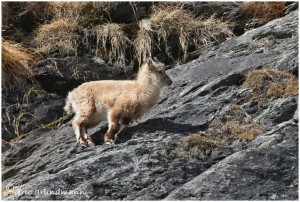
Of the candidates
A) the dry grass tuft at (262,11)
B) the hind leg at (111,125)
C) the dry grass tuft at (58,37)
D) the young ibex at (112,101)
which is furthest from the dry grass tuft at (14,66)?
the dry grass tuft at (262,11)

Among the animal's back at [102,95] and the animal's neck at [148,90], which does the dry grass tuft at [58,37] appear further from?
the animal's neck at [148,90]

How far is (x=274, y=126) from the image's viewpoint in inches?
402

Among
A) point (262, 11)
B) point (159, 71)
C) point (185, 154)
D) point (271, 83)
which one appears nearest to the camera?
point (185, 154)

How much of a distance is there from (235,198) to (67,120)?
4.57 m

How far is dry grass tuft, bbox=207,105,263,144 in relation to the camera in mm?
10211

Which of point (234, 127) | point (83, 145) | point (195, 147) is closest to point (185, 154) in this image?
point (195, 147)

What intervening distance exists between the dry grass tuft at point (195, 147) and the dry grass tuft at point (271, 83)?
154 cm

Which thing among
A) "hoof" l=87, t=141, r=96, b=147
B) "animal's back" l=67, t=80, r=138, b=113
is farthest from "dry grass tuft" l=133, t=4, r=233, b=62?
"hoof" l=87, t=141, r=96, b=147

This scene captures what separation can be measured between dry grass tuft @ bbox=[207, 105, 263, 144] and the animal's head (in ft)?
5.28

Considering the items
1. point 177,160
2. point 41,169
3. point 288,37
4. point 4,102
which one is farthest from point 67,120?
point 288,37

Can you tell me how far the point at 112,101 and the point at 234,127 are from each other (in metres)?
2.23

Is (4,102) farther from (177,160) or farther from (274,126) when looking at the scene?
(274,126)

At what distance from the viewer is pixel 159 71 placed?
12.3m

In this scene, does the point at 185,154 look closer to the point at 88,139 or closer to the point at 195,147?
the point at 195,147
